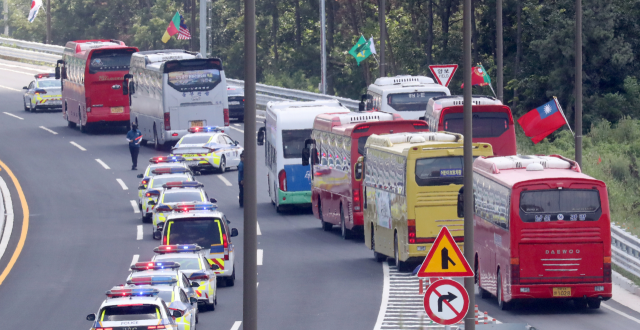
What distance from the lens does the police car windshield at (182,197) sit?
2975cm

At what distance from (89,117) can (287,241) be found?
21.4m

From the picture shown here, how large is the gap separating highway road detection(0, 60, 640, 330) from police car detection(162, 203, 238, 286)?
1.80 feet

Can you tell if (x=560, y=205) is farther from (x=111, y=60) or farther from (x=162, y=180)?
(x=111, y=60)

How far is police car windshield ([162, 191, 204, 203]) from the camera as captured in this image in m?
29.8

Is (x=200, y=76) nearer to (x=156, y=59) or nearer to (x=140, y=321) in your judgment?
(x=156, y=59)

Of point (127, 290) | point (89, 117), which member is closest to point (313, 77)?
point (89, 117)

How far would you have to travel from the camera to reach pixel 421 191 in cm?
2320

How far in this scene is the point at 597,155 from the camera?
3688 centimetres

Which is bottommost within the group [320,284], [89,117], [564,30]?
[320,284]

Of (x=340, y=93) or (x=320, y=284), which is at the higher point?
(x=340, y=93)

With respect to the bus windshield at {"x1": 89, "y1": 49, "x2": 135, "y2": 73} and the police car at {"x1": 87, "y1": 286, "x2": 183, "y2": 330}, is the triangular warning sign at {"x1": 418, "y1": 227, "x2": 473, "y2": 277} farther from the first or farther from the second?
the bus windshield at {"x1": 89, "y1": 49, "x2": 135, "y2": 73}

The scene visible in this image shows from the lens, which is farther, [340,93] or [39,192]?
[340,93]

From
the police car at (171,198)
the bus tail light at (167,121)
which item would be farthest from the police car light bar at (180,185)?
the bus tail light at (167,121)

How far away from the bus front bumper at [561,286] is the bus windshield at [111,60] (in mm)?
31883
